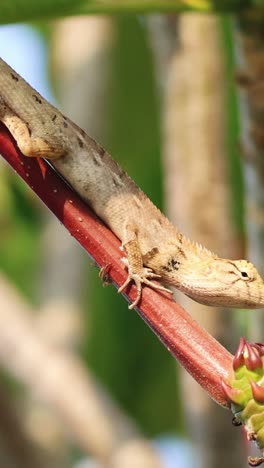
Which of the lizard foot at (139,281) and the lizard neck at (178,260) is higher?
the lizard foot at (139,281)

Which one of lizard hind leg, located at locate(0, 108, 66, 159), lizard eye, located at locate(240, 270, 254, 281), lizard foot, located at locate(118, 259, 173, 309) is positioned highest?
lizard hind leg, located at locate(0, 108, 66, 159)

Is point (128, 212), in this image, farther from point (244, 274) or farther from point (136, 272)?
point (136, 272)

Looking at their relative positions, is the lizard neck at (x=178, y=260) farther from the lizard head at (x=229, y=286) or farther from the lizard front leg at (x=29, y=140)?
the lizard front leg at (x=29, y=140)

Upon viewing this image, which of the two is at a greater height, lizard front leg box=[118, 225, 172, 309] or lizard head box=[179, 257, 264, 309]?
lizard front leg box=[118, 225, 172, 309]

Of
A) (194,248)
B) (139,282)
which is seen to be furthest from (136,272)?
(194,248)

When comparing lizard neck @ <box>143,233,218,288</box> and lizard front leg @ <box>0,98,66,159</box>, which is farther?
lizard neck @ <box>143,233,218,288</box>

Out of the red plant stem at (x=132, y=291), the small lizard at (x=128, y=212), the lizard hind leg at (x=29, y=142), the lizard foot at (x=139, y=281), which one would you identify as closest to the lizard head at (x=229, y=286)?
the small lizard at (x=128, y=212)

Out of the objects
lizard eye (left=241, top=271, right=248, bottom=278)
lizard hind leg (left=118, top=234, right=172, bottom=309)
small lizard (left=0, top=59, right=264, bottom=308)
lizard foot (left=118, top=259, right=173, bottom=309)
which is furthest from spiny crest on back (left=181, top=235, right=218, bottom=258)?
lizard foot (left=118, top=259, right=173, bottom=309)

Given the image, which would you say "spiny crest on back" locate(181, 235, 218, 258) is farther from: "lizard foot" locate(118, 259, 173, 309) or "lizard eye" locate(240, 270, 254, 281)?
"lizard foot" locate(118, 259, 173, 309)
